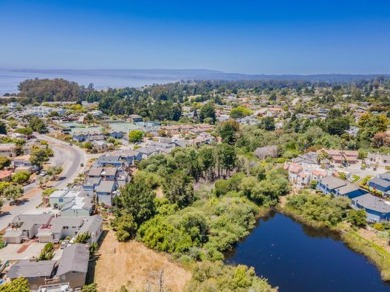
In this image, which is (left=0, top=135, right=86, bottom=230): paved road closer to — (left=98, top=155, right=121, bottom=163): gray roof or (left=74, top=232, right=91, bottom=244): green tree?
(left=98, top=155, right=121, bottom=163): gray roof

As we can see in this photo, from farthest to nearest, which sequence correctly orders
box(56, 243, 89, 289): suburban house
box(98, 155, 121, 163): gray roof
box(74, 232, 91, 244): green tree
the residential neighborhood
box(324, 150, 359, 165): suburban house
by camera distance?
box(324, 150, 359, 165): suburban house, box(98, 155, 121, 163): gray roof, the residential neighborhood, box(74, 232, 91, 244): green tree, box(56, 243, 89, 289): suburban house

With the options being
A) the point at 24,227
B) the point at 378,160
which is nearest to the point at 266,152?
the point at 378,160

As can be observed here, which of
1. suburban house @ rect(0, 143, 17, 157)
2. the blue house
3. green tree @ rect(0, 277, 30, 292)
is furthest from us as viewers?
suburban house @ rect(0, 143, 17, 157)

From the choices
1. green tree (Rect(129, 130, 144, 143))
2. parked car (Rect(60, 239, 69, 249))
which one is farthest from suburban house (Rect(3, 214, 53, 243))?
green tree (Rect(129, 130, 144, 143))

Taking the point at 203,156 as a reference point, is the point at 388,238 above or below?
below

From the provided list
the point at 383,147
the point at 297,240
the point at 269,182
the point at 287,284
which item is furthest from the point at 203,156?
the point at 383,147

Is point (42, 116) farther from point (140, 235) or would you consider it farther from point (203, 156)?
point (140, 235)
